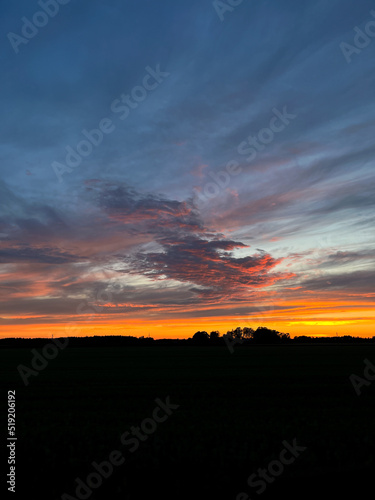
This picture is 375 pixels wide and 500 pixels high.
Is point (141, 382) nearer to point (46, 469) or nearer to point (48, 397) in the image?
point (48, 397)

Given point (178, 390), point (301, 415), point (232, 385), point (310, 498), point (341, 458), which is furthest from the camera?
point (232, 385)

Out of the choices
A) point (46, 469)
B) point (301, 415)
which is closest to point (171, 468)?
point (46, 469)

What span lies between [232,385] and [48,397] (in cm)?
1364

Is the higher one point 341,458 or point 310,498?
point 310,498

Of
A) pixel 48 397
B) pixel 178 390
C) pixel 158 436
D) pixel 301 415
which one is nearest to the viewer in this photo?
pixel 158 436

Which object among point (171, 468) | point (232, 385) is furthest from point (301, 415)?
point (232, 385)

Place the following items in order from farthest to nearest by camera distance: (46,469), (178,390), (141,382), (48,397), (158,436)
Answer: (141,382) → (178,390) → (48,397) → (158,436) → (46,469)

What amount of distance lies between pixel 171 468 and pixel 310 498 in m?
6.77

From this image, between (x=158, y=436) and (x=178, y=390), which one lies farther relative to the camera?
(x=178, y=390)

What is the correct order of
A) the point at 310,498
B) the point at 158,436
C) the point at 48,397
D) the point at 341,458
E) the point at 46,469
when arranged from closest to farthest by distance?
the point at 310,498 < the point at 46,469 < the point at 341,458 < the point at 158,436 < the point at 48,397

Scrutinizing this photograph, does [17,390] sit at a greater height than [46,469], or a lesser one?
greater

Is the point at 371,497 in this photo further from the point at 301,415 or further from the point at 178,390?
the point at 178,390

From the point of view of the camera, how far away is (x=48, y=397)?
25.6m

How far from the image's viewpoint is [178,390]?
92.4ft
